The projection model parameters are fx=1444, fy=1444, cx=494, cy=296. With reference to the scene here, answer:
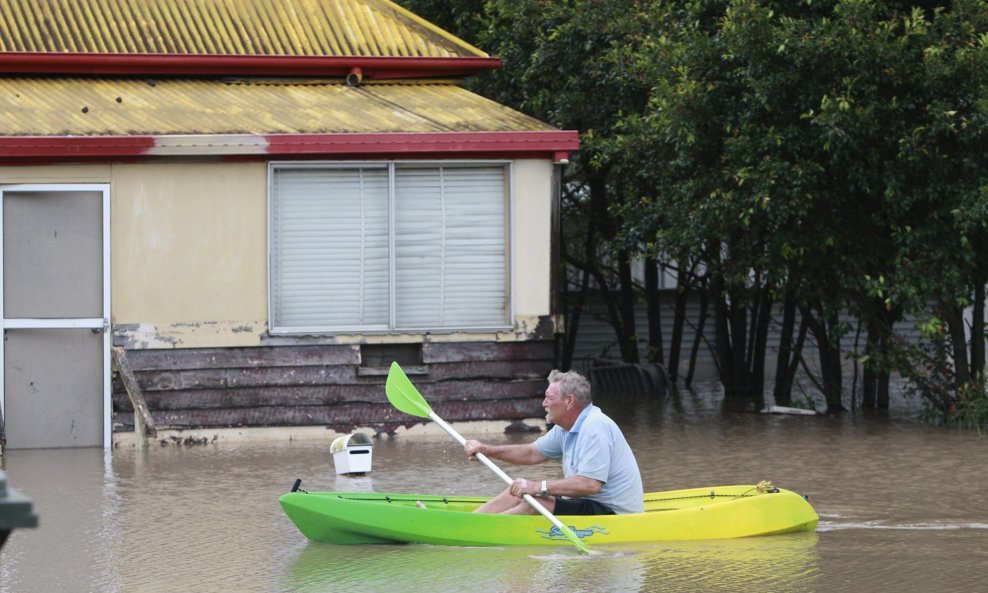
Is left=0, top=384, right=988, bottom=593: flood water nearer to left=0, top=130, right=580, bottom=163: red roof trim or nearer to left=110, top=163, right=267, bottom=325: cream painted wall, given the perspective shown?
left=110, top=163, right=267, bottom=325: cream painted wall

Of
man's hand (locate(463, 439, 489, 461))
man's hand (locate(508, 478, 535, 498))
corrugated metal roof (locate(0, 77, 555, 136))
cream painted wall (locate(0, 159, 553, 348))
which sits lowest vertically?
man's hand (locate(508, 478, 535, 498))

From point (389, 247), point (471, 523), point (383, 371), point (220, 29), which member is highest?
point (220, 29)

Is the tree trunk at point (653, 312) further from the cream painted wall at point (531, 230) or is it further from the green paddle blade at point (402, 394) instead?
the green paddle blade at point (402, 394)

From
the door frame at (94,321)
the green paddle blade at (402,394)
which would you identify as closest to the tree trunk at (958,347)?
the green paddle blade at (402,394)

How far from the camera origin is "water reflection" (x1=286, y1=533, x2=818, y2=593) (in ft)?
24.7

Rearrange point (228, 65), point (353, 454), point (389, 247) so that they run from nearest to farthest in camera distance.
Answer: point (353, 454) → point (389, 247) → point (228, 65)

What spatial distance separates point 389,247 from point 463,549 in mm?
5826

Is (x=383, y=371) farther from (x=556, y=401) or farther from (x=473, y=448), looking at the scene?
(x=556, y=401)

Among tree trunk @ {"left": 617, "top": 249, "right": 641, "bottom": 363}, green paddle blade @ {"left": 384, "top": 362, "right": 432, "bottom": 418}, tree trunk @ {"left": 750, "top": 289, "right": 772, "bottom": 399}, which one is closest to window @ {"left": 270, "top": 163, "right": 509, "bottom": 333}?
green paddle blade @ {"left": 384, "top": 362, "right": 432, "bottom": 418}

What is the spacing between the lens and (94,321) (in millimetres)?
13539

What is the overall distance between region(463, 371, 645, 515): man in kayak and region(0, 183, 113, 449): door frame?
5.95 m

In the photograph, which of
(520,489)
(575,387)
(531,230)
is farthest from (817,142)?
(520,489)

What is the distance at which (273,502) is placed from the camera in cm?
1034

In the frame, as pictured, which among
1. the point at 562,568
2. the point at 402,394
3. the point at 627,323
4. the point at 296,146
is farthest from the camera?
the point at 627,323
